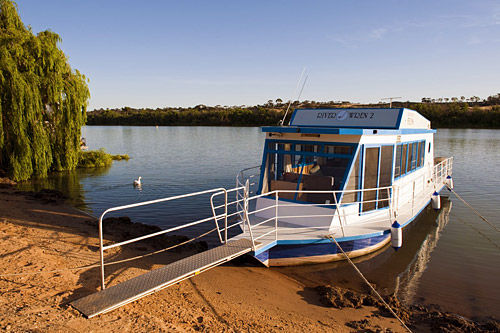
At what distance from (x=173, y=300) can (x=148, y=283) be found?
811 millimetres

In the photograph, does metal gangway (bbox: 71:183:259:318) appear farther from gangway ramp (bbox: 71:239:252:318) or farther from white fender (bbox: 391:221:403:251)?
white fender (bbox: 391:221:403:251)

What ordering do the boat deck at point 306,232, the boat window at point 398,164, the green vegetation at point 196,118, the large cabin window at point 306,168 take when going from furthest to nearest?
the green vegetation at point 196,118
the boat window at point 398,164
the large cabin window at point 306,168
the boat deck at point 306,232

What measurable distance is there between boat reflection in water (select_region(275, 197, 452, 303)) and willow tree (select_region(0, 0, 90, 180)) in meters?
16.1

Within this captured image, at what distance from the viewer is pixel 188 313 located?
5621mm

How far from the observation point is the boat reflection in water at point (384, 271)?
7785mm

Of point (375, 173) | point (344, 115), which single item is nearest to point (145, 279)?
point (375, 173)

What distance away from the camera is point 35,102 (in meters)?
18.0

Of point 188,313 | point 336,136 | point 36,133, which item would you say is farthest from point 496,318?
point 36,133

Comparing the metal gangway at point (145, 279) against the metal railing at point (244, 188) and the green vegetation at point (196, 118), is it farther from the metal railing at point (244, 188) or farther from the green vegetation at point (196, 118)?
the green vegetation at point (196, 118)

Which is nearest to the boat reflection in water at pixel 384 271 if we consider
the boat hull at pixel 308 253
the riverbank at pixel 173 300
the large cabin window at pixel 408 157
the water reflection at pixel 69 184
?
the boat hull at pixel 308 253

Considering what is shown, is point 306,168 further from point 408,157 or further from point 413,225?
point 413,225

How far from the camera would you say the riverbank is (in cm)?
488

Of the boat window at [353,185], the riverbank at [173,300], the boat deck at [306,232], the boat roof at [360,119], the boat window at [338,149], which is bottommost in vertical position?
the riverbank at [173,300]

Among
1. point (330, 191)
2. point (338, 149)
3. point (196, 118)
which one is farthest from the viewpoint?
point (196, 118)
